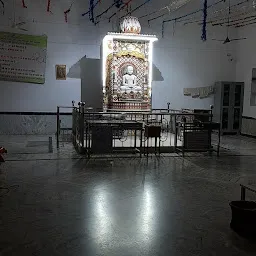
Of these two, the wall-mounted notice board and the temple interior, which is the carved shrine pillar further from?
the wall-mounted notice board

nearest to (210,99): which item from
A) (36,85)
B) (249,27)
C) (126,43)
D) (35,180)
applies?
(249,27)

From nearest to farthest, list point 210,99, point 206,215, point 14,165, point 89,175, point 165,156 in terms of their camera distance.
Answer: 1. point 206,215
2. point 89,175
3. point 14,165
4. point 165,156
5. point 210,99

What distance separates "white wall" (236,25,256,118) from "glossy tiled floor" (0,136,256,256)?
4713mm

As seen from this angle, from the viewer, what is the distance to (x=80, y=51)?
1103 centimetres

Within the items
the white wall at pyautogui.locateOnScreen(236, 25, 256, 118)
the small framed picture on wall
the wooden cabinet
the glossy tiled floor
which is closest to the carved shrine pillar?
the small framed picture on wall

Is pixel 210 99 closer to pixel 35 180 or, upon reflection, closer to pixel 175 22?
pixel 175 22

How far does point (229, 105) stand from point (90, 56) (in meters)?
5.03

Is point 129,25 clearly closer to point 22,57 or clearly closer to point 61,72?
point 61,72

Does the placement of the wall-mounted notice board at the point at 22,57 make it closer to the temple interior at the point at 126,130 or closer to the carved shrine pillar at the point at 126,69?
the temple interior at the point at 126,130

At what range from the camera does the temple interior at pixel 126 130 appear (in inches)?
147

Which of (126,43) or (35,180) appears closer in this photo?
Result: (35,180)

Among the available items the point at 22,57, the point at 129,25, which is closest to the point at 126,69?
the point at 129,25

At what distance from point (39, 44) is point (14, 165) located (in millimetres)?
5207

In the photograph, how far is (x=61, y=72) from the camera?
11.0m
